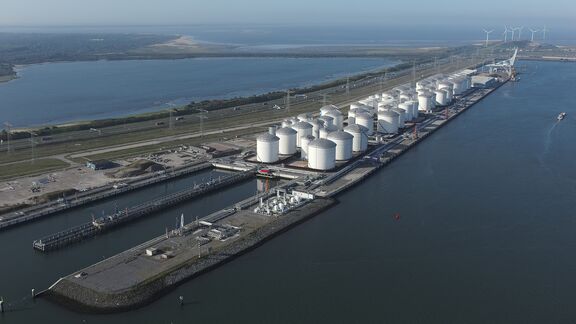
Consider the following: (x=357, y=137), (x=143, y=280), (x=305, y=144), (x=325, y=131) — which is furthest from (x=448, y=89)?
(x=143, y=280)

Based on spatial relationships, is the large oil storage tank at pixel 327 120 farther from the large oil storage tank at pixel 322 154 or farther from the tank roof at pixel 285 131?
the large oil storage tank at pixel 322 154

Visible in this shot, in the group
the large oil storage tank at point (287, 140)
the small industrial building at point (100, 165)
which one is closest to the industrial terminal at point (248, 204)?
the large oil storage tank at point (287, 140)

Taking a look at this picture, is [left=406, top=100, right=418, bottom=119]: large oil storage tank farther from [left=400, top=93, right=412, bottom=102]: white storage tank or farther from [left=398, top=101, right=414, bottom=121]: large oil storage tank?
[left=400, top=93, right=412, bottom=102]: white storage tank

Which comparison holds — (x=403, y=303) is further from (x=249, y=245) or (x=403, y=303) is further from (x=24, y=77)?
(x=24, y=77)

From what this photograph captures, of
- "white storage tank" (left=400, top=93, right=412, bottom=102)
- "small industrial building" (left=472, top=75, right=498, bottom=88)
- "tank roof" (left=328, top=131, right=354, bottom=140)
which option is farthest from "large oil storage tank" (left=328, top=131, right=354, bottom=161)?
"small industrial building" (left=472, top=75, right=498, bottom=88)

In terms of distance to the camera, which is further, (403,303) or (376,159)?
(376,159)

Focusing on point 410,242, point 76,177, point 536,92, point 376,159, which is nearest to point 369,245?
point 410,242
